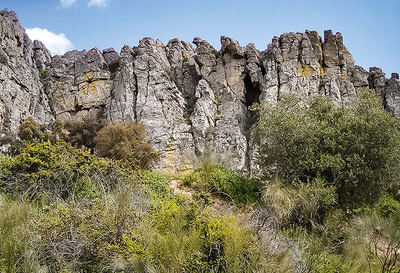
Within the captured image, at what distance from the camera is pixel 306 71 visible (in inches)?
1258

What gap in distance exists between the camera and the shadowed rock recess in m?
26.7

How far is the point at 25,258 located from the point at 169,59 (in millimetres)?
33619

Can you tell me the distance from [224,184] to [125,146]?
23.5ft

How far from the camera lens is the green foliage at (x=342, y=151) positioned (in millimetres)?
9677

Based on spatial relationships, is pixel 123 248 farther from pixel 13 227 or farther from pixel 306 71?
pixel 306 71

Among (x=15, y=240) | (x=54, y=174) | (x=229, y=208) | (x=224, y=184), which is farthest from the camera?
(x=224, y=184)

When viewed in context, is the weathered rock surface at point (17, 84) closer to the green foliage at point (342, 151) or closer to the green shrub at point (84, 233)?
the green shrub at point (84, 233)

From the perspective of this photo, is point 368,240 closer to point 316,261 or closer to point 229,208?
point 316,261

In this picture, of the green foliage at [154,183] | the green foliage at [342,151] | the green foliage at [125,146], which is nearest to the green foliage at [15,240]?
the green foliage at [154,183]

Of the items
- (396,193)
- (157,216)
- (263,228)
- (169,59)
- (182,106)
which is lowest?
(396,193)

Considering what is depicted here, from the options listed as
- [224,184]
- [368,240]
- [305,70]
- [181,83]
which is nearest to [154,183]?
[224,184]

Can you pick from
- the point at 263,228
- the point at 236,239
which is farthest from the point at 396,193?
the point at 236,239

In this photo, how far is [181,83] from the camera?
110 feet

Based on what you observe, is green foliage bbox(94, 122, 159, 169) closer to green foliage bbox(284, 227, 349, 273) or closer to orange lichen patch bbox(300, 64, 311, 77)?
A: green foliage bbox(284, 227, 349, 273)
